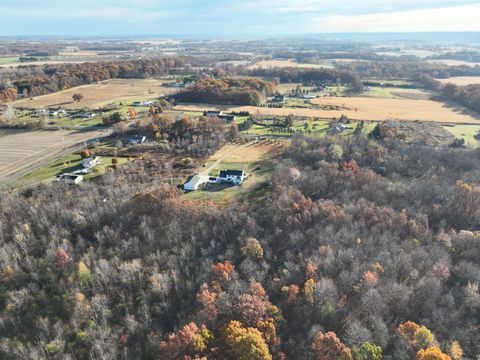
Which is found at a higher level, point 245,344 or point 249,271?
point 245,344

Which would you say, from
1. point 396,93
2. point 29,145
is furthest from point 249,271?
point 396,93

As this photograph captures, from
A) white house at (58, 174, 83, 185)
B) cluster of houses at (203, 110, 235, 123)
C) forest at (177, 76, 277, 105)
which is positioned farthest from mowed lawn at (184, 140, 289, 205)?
forest at (177, 76, 277, 105)

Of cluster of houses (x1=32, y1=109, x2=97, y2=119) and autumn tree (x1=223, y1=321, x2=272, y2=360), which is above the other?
cluster of houses (x1=32, y1=109, x2=97, y2=119)

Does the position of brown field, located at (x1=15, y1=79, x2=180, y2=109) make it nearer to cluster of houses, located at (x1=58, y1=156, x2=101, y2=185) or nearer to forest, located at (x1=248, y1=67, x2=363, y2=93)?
cluster of houses, located at (x1=58, y1=156, x2=101, y2=185)

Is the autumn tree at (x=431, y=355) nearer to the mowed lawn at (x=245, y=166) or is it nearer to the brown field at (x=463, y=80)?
the mowed lawn at (x=245, y=166)

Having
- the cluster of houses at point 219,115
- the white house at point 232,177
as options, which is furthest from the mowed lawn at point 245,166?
the cluster of houses at point 219,115

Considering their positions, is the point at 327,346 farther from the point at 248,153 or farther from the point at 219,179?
the point at 248,153
